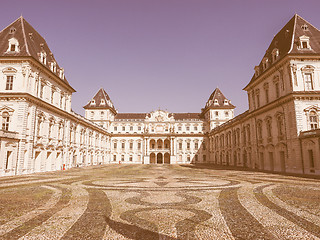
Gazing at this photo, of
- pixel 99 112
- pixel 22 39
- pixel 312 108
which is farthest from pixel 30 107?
pixel 99 112

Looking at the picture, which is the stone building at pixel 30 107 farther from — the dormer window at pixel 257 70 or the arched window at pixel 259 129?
the dormer window at pixel 257 70

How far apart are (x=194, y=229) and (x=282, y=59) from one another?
29005 millimetres

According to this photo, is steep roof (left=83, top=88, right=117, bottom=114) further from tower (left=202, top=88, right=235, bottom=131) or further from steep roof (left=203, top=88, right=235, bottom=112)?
steep roof (left=203, top=88, right=235, bottom=112)

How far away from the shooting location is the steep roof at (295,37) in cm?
2789

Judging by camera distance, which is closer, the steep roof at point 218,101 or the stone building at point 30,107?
the stone building at point 30,107

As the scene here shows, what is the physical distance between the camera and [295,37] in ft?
96.7

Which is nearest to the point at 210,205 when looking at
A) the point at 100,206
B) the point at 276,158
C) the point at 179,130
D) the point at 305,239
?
the point at 305,239

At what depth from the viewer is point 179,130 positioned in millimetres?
76312

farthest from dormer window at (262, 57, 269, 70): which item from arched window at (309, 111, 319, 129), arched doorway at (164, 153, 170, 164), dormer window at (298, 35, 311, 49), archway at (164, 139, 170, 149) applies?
arched doorway at (164, 153, 170, 164)

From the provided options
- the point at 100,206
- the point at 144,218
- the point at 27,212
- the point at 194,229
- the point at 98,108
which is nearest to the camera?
the point at 194,229

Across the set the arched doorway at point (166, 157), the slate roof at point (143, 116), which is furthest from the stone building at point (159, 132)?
the slate roof at point (143, 116)

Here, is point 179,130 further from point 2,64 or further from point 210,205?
point 210,205

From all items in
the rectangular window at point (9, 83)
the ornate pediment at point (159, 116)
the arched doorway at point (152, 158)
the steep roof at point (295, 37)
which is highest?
the steep roof at point (295, 37)

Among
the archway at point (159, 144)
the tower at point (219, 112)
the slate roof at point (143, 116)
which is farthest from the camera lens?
the slate roof at point (143, 116)
